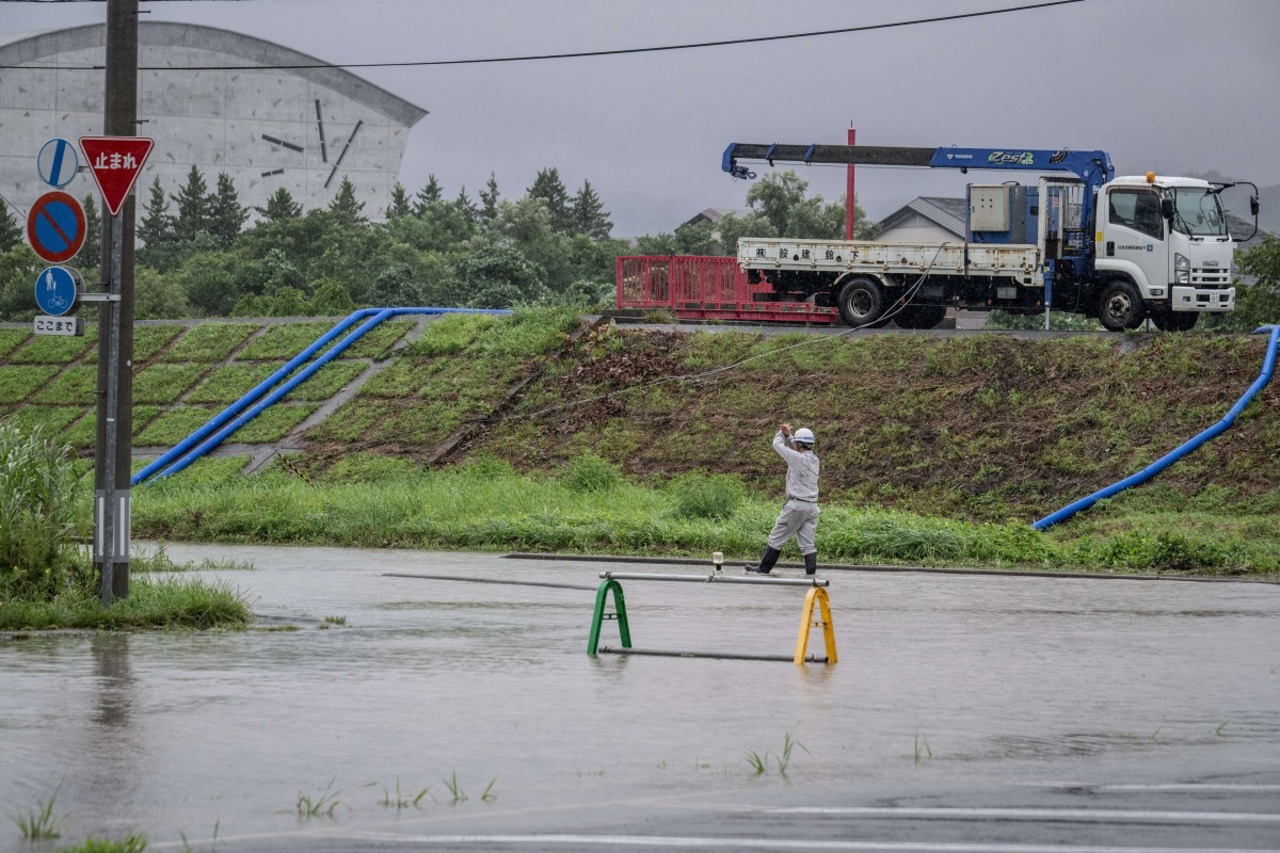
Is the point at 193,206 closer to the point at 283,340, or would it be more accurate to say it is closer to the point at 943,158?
the point at 283,340

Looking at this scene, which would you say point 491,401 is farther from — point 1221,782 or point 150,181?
point 150,181

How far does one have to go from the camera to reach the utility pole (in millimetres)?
13578

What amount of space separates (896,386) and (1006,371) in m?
2.06

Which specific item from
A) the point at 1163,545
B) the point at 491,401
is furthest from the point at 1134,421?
the point at 491,401

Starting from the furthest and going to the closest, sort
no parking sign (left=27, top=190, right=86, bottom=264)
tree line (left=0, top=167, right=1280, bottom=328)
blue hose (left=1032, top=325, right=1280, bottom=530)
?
1. tree line (left=0, top=167, right=1280, bottom=328)
2. blue hose (left=1032, top=325, right=1280, bottom=530)
3. no parking sign (left=27, top=190, right=86, bottom=264)

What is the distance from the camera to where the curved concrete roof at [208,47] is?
85188mm

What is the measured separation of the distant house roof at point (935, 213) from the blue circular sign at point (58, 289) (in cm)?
6794

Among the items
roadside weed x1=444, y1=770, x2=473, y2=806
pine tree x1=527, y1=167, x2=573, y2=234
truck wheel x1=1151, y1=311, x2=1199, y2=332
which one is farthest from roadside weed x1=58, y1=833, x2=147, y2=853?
pine tree x1=527, y1=167, x2=573, y2=234

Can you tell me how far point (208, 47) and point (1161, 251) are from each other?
69397mm

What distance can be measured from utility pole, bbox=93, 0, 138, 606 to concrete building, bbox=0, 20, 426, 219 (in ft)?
234

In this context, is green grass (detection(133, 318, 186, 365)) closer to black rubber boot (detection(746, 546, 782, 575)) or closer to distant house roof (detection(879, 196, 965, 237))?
black rubber boot (detection(746, 546, 782, 575))

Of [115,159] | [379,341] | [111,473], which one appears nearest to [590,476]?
[379,341]

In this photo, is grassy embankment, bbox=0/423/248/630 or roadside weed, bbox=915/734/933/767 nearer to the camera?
roadside weed, bbox=915/734/933/767

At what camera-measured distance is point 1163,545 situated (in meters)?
21.1
